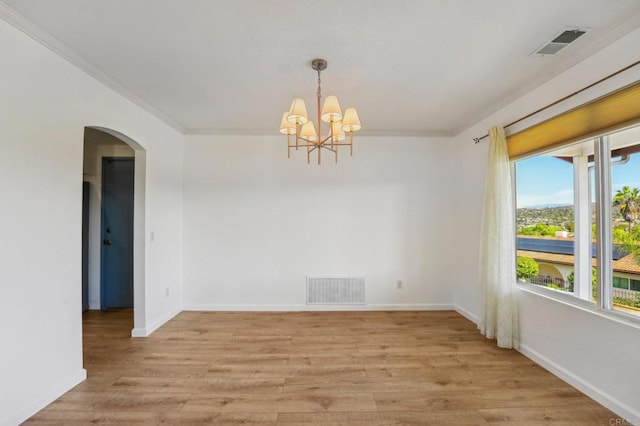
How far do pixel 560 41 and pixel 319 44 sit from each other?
1.75 meters

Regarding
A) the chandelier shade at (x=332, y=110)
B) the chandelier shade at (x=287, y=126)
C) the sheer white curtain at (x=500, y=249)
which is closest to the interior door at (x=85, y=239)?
the chandelier shade at (x=287, y=126)

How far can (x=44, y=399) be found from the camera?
2.06 metres

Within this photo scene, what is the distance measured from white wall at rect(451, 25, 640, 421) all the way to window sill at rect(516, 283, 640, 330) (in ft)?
0.09

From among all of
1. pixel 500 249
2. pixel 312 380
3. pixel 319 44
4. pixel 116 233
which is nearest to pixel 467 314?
pixel 500 249

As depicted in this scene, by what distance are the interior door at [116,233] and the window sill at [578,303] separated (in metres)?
5.22

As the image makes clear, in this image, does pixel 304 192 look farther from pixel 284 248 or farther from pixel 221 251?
pixel 221 251

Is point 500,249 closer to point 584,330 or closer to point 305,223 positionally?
point 584,330

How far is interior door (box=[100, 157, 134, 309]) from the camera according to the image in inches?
170

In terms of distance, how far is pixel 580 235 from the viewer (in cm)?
242

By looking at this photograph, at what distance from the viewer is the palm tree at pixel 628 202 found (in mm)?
1992

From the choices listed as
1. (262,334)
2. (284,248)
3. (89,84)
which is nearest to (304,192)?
(284,248)

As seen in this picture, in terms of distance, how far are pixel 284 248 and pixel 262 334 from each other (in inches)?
49.7

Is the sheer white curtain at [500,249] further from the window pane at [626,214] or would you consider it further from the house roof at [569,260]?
the window pane at [626,214]

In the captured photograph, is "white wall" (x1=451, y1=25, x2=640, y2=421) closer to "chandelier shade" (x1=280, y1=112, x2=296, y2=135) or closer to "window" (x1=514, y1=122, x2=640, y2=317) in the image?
"window" (x1=514, y1=122, x2=640, y2=317)
